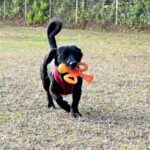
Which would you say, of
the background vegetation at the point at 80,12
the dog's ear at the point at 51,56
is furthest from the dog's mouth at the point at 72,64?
the background vegetation at the point at 80,12

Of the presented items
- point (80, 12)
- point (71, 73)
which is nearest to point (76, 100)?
point (71, 73)

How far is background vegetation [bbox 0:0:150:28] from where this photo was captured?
22.0 m

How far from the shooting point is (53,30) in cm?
691

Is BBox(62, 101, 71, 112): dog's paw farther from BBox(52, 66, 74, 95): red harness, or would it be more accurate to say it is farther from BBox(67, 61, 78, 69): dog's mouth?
BBox(67, 61, 78, 69): dog's mouth

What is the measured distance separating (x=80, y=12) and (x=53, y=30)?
17.2 meters

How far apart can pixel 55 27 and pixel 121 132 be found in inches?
76.8

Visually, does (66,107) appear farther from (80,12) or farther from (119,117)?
(80,12)

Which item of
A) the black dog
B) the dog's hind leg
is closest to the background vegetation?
the dog's hind leg

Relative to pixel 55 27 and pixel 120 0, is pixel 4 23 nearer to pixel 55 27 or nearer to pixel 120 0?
pixel 120 0

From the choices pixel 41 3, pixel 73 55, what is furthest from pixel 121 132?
pixel 41 3

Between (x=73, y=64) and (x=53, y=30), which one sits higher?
(x=53, y=30)

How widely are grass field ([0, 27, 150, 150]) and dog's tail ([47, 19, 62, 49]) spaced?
820mm

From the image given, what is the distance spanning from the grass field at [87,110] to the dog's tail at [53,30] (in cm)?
82

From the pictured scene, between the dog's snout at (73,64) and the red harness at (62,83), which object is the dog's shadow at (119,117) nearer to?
the red harness at (62,83)
